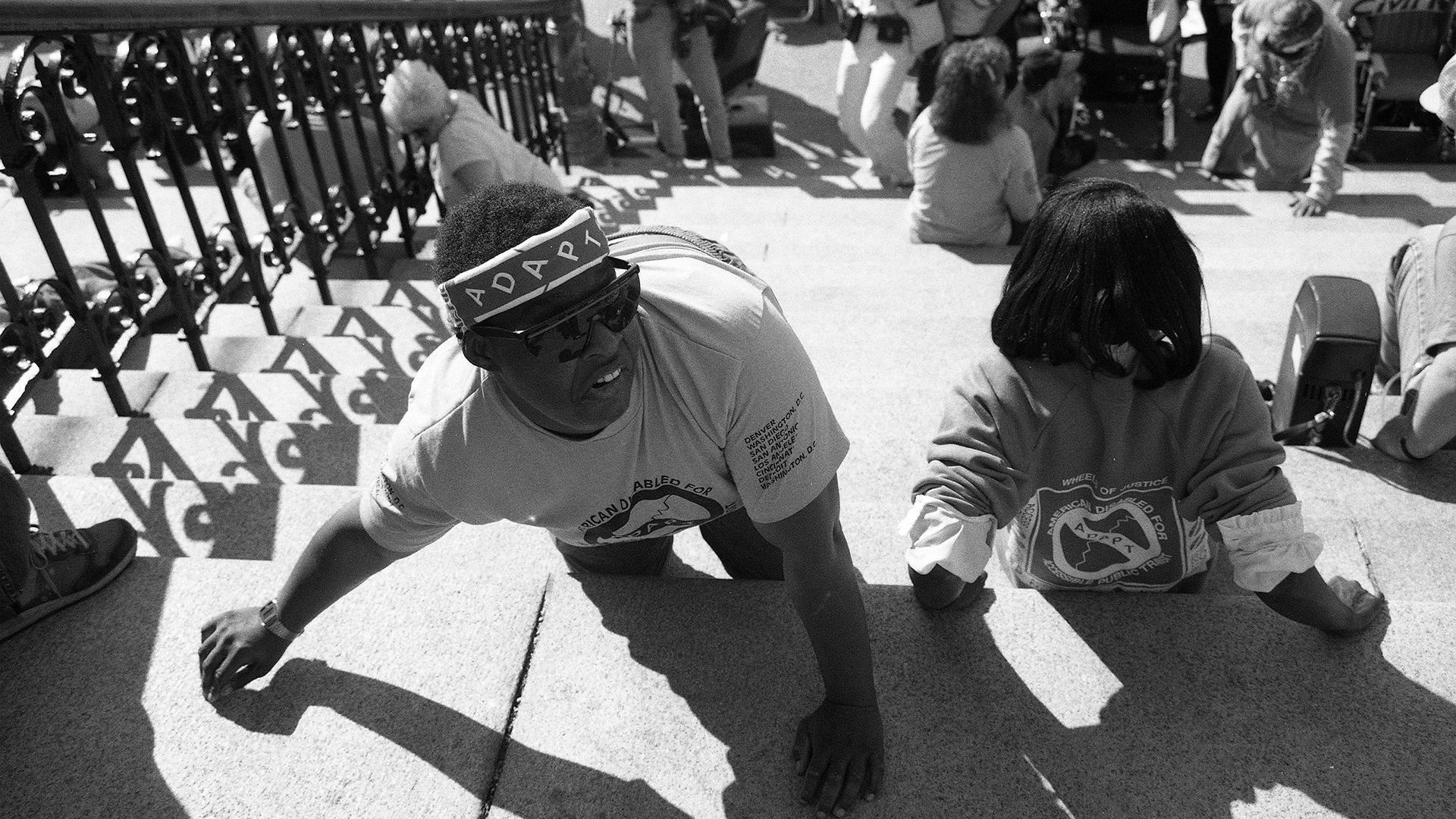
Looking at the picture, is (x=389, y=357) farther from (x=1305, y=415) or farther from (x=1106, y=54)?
(x=1106, y=54)

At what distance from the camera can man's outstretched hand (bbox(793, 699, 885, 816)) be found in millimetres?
1784

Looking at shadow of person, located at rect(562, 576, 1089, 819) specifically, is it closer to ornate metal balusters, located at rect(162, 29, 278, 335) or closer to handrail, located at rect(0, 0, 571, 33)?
handrail, located at rect(0, 0, 571, 33)

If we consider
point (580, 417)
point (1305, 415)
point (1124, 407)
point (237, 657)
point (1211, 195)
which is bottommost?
point (1211, 195)

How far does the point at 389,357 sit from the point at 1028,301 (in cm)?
258

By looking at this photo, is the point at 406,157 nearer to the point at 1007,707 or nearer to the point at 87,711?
the point at 87,711

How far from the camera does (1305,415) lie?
3.10m

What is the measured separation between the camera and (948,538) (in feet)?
6.21

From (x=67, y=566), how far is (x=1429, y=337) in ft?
11.2

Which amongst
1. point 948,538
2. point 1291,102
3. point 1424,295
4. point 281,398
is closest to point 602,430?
point 948,538

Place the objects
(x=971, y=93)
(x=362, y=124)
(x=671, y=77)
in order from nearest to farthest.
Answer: (x=362, y=124), (x=971, y=93), (x=671, y=77)

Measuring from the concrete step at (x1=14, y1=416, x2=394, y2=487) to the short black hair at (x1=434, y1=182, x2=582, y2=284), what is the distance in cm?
140

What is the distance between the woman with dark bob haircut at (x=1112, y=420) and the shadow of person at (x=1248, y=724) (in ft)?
0.32

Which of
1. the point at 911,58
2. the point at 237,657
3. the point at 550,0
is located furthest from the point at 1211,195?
the point at 237,657

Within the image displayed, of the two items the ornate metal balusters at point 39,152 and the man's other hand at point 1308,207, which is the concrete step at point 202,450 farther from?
the man's other hand at point 1308,207
